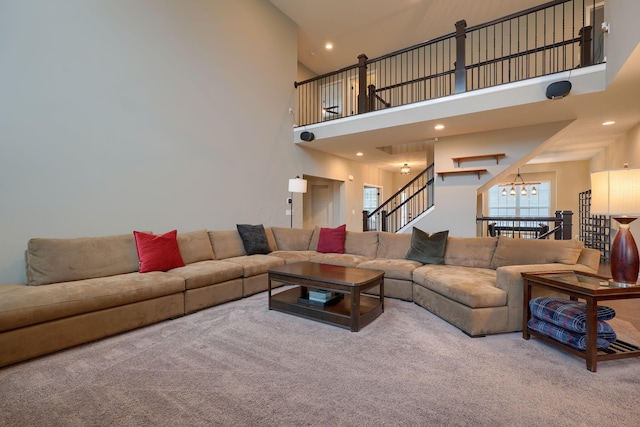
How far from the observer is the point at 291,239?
5285 millimetres

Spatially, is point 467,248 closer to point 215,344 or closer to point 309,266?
point 309,266

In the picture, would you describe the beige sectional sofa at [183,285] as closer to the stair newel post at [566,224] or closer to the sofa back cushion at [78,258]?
the sofa back cushion at [78,258]

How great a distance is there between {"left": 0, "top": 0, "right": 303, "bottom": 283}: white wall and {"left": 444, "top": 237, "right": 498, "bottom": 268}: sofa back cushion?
341cm

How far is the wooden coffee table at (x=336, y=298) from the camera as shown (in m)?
2.78

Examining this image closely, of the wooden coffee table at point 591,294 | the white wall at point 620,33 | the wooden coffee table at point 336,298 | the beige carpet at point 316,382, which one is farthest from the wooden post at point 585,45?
the wooden coffee table at point 336,298

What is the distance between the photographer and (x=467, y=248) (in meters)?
3.79

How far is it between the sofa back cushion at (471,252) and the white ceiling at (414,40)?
2082 mm

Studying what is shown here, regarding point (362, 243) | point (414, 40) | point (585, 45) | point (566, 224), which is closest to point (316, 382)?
point (362, 243)

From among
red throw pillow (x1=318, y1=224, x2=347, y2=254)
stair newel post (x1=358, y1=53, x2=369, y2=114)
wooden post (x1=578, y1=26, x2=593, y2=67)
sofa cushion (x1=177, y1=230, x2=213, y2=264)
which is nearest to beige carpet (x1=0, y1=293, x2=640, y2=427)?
sofa cushion (x1=177, y1=230, x2=213, y2=264)

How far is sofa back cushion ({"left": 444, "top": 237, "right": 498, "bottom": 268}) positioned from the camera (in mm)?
3656

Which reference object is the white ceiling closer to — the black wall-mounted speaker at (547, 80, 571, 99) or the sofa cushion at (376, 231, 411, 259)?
the black wall-mounted speaker at (547, 80, 571, 99)

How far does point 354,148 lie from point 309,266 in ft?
13.5

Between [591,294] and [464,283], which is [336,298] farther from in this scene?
[591,294]

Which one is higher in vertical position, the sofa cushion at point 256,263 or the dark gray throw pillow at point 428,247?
the dark gray throw pillow at point 428,247
